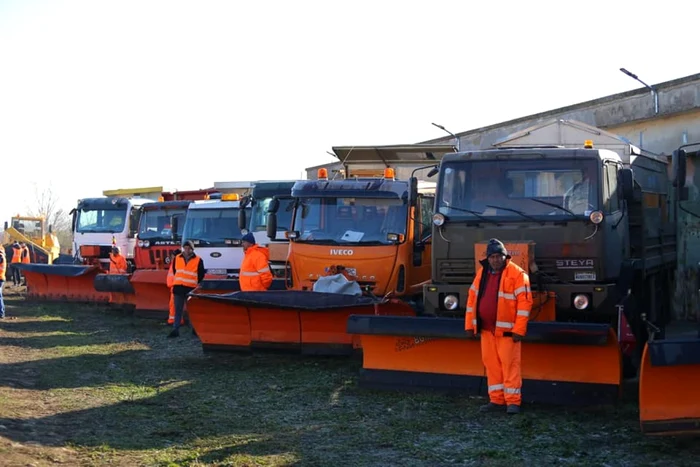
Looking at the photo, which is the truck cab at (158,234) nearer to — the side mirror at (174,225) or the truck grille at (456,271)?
the side mirror at (174,225)

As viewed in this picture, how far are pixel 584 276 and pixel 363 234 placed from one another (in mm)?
3727

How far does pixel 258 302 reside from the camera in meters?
10.8

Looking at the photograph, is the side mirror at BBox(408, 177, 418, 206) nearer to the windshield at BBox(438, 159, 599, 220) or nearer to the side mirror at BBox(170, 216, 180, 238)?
the windshield at BBox(438, 159, 599, 220)

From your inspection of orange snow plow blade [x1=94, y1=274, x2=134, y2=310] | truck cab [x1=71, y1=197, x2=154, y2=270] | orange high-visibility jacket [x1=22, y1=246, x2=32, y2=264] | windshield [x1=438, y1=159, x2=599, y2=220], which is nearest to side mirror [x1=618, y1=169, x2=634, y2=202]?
windshield [x1=438, y1=159, x2=599, y2=220]

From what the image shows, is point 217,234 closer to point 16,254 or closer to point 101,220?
point 101,220

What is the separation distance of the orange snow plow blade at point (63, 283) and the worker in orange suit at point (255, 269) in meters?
7.16

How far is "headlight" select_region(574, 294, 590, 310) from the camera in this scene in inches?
349

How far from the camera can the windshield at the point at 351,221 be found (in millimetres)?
11930

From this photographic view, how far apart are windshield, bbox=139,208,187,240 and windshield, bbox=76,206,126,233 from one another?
6.58 ft

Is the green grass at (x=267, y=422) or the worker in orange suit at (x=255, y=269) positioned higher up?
the worker in orange suit at (x=255, y=269)

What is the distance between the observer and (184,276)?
14305 millimetres

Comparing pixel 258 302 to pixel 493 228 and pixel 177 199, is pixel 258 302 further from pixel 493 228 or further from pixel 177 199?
pixel 177 199

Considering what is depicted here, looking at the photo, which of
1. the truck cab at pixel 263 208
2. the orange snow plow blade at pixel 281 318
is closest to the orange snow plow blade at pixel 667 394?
the orange snow plow blade at pixel 281 318

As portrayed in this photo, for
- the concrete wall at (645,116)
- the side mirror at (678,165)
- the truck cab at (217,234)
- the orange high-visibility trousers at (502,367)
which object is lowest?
the orange high-visibility trousers at (502,367)
